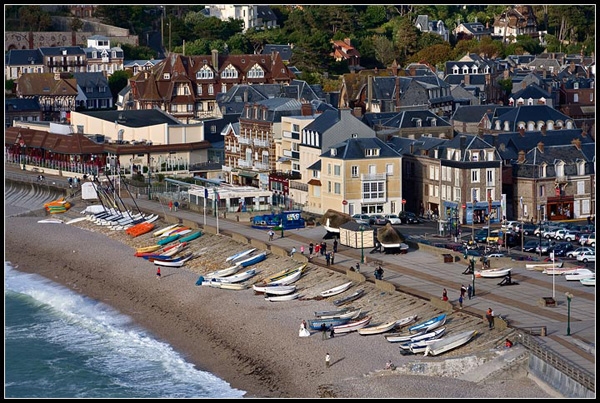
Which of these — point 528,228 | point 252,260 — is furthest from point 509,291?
point 528,228

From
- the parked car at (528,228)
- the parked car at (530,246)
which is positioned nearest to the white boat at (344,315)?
the parked car at (530,246)

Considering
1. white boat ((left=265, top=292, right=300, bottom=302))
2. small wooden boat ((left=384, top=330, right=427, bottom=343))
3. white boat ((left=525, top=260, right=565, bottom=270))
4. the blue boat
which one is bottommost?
small wooden boat ((left=384, top=330, right=427, bottom=343))

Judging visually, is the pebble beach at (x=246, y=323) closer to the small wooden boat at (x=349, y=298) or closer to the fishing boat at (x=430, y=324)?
the small wooden boat at (x=349, y=298)

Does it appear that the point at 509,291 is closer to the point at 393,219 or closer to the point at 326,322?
the point at 326,322

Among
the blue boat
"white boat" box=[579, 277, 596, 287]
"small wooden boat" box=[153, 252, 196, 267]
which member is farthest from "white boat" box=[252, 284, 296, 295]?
"white boat" box=[579, 277, 596, 287]

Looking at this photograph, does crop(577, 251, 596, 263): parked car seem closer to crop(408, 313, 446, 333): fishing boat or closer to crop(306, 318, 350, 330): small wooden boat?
crop(408, 313, 446, 333): fishing boat

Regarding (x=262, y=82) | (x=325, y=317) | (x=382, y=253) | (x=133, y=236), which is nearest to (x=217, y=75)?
(x=262, y=82)
